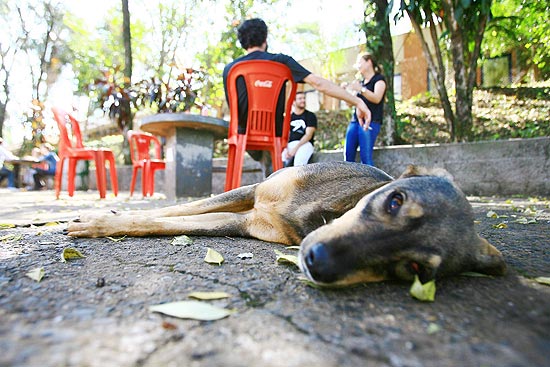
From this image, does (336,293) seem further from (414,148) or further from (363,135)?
(414,148)

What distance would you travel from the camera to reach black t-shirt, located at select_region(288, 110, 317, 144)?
6.48 metres

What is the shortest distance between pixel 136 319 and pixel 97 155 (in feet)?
20.7

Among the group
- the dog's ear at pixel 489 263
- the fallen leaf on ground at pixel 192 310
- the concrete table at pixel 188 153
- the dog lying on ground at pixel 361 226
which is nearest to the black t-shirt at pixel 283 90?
the concrete table at pixel 188 153

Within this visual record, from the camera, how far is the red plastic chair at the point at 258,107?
4652 mm

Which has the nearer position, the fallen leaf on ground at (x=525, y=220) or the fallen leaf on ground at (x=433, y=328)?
the fallen leaf on ground at (x=433, y=328)

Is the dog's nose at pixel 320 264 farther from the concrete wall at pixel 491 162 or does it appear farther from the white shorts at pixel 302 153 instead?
the concrete wall at pixel 491 162

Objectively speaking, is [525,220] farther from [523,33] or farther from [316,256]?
[523,33]

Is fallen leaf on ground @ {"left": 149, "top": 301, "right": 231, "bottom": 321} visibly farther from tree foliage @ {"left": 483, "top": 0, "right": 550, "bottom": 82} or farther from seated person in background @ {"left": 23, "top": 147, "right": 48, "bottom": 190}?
seated person in background @ {"left": 23, "top": 147, "right": 48, "bottom": 190}

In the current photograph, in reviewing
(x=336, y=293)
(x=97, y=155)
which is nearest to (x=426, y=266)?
(x=336, y=293)

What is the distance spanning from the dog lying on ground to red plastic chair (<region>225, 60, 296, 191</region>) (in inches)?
91.8

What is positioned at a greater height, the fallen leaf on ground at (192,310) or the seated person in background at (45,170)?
the seated person in background at (45,170)

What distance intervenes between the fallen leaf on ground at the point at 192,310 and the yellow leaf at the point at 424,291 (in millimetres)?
726

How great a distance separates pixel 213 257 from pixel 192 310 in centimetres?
73

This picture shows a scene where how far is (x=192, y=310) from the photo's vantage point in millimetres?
1212
